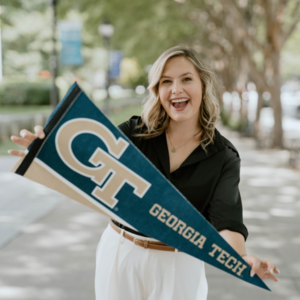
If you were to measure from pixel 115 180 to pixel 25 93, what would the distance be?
89.4 feet

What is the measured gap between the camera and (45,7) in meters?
35.0

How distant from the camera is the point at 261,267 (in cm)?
185

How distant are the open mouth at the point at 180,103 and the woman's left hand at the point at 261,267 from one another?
32.5 inches

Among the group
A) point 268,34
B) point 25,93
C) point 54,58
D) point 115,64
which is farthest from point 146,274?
point 25,93

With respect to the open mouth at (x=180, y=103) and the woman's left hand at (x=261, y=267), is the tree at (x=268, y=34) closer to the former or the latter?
the open mouth at (x=180, y=103)

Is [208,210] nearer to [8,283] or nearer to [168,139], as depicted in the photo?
[168,139]

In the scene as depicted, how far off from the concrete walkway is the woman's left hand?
217cm

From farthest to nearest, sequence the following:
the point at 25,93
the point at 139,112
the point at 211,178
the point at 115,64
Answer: the point at 25,93 < the point at 115,64 < the point at 139,112 < the point at 211,178

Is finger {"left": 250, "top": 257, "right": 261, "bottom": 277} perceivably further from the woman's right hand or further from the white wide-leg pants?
the woman's right hand

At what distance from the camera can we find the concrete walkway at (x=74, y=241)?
397cm

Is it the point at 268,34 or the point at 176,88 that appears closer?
the point at 176,88

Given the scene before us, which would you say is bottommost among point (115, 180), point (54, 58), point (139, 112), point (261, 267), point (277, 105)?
point (139, 112)

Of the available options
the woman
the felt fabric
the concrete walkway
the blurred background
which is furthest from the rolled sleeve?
the concrete walkway

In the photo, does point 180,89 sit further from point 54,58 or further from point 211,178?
point 54,58
